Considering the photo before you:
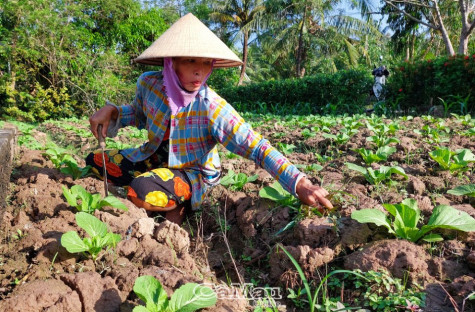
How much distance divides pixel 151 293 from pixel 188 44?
1414 mm

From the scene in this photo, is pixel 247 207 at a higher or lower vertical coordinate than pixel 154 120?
lower

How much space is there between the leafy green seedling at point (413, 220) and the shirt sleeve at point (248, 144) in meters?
0.42

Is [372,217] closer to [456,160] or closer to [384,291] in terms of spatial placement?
[384,291]

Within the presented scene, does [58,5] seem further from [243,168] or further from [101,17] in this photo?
[243,168]

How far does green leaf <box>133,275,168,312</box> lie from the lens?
1.29 meters

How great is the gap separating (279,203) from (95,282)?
1.17 m

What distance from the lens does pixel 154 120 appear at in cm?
254

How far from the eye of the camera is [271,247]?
6.84ft

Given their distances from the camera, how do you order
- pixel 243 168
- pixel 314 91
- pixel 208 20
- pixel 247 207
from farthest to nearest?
pixel 208 20 → pixel 314 91 → pixel 243 168 → pixel 247 207

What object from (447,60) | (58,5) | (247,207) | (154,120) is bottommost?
(247,207)

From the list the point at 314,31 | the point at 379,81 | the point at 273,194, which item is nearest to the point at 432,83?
the point at 379,81

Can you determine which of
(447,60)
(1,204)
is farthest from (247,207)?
(447,60)

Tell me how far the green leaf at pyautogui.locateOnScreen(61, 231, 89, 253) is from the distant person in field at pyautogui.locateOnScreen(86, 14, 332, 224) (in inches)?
30.5

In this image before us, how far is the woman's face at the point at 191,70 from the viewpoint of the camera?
7.39ft
